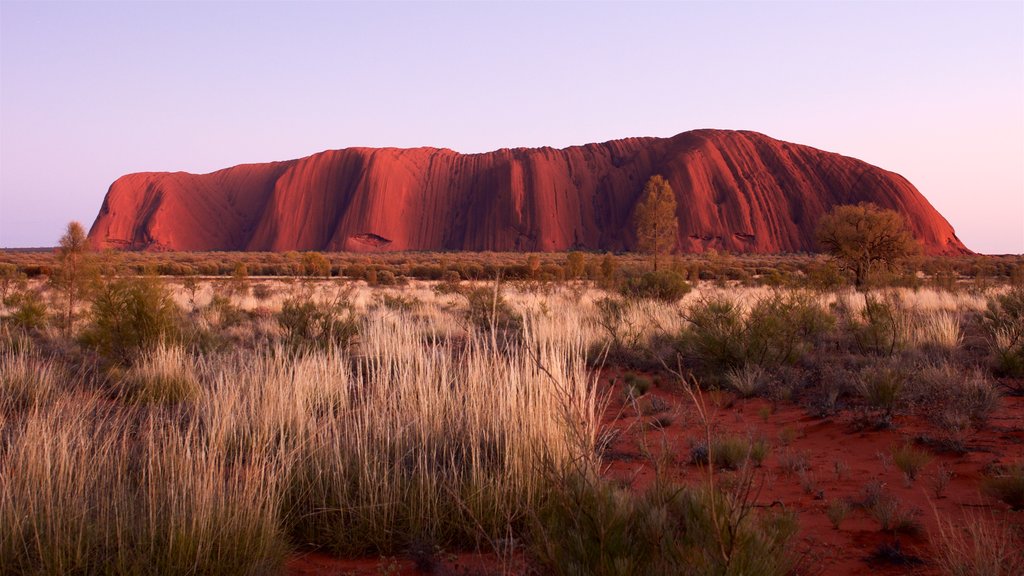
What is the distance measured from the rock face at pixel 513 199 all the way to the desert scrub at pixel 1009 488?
6278cm

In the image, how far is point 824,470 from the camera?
415 cm

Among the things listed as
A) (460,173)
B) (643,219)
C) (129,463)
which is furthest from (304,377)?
(460,173)

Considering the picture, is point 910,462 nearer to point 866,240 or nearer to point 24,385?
point 24,385

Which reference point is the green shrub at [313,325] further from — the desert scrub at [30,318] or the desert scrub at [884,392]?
the desert scrub at [884,392]

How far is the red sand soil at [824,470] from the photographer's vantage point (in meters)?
2.84

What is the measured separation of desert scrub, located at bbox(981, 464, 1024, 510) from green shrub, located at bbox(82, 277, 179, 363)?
7.58 meters

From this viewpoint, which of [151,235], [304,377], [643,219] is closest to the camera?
[304,377]

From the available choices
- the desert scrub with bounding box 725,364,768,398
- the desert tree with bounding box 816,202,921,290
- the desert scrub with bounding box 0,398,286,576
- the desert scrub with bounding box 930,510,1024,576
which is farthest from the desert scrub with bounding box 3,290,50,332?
the desert tree with bounding box 816,202,921,290

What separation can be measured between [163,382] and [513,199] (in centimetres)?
6792

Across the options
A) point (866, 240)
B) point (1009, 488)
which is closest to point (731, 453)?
point (1009, 488)

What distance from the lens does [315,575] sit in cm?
276

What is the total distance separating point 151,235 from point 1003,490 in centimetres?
8597

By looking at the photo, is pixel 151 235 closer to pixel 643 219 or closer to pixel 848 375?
pixel 643 219

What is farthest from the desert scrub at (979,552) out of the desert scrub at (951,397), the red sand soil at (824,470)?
the desert scrub at (951,397)
